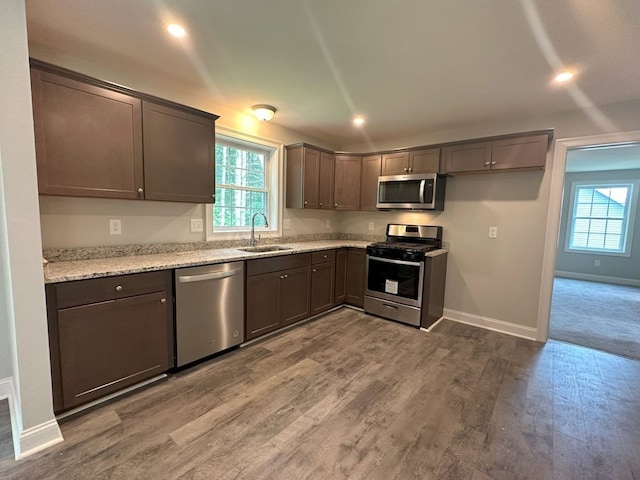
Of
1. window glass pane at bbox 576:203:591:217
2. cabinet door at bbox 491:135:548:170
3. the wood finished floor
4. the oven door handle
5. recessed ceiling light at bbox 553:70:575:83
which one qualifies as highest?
recessed ceiling light at bbox 553:70:575:83

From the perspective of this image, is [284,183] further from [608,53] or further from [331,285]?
[608,53]

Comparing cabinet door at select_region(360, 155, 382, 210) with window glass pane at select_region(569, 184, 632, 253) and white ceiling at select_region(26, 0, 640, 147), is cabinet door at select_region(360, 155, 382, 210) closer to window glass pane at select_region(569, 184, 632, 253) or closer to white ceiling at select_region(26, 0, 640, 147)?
white ceiling at select_region(26, 0, 640, 147)

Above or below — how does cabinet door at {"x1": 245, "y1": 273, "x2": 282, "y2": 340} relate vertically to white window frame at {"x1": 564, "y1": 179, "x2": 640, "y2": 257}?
below

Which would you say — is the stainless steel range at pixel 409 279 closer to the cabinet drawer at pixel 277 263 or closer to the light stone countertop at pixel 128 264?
the cabinet drawer at pixel 277 263

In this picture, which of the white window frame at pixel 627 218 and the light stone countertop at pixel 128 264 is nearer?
the light stone countertop at pixel 128 264

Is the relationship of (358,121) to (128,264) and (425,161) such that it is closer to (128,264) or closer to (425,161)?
(425,161)

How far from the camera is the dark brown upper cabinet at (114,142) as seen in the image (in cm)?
183

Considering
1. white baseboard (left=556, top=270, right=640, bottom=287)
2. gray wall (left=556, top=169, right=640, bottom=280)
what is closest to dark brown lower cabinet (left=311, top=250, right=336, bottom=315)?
gray wall (left=556, top=169, right=640, bottom=280)

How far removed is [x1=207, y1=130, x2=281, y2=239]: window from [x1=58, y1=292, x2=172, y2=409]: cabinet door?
116cm

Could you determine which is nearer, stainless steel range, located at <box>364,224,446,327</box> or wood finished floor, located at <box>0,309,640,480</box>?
wood finished floor, located at <box>0,309,640,480</box>

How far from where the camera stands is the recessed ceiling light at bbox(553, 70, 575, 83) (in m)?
2.22

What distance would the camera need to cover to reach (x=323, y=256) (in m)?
3.65

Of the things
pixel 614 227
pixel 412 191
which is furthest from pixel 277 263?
pixel 614 227

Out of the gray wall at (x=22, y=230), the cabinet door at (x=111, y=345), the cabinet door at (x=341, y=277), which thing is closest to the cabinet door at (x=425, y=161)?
the cabinet door at (x=341, y=277)
